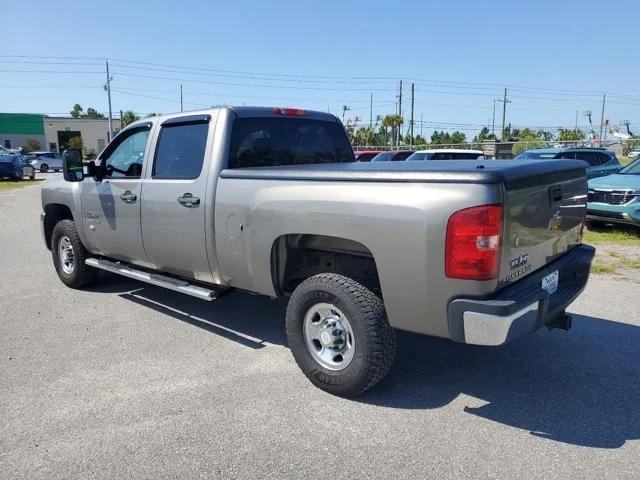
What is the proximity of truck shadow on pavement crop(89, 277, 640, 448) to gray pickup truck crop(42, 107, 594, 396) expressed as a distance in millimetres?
445

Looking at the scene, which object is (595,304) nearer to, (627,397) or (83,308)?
(627,397)

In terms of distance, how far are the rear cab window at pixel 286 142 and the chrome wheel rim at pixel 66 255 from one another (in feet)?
10.4

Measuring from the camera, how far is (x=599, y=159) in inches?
570

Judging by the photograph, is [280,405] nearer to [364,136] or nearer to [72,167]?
[72,167]

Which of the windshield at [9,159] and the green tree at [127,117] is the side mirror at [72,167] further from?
the green tree at [127,117]

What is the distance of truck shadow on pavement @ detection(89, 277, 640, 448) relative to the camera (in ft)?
10.9

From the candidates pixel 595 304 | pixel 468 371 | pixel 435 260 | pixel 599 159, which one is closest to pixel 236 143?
pixel 435 260

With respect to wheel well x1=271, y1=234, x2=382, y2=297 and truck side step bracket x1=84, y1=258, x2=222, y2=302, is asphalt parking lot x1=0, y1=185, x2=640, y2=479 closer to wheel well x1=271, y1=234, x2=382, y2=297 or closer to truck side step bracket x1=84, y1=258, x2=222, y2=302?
truck side step bracket x1=84, y1=258, x2=222, y2=302

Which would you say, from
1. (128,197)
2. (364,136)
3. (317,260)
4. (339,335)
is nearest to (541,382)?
(339,335)

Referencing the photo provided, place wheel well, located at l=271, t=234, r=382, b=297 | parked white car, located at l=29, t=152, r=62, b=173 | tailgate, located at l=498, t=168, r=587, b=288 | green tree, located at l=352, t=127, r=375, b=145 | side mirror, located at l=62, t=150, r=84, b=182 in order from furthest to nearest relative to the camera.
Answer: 1. green tree, located at l=352, t=127, r=375, b=145
2. parked white car, located at l=29, t=152, r=62, b=173
3. side mirror, located at l=62, t=150, r=84, b=182
4. wheel well, located at l=271, t=234, r=382, b=297
5. tailgate, located at l=498, t=168, r=587, b=288

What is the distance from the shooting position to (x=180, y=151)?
4.77 metres

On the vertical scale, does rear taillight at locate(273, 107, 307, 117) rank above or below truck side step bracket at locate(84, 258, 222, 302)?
above

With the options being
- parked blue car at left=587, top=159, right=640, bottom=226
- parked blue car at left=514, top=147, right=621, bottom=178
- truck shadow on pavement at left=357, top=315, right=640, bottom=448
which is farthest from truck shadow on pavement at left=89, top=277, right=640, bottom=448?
parked blue car at left=514, top=147, right=621, bottom=178

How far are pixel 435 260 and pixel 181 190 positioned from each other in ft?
7.96
